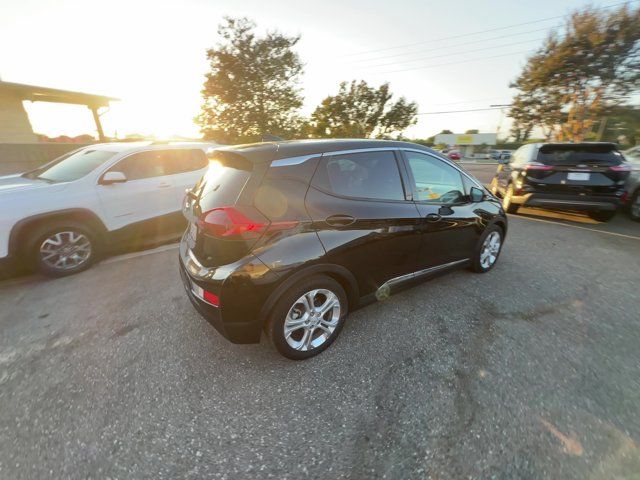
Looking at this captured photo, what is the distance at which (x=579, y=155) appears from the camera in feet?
18.1

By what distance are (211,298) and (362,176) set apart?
1.56 m

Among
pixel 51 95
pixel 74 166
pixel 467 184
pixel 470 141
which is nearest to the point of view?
pixel 467 184

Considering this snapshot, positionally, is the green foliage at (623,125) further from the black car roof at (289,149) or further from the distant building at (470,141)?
the distant building at (470,141)

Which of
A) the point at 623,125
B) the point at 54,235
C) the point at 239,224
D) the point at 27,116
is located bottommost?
the point at 54,235

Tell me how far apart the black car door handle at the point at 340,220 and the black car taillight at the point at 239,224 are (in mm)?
395

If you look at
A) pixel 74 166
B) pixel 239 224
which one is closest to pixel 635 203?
pixel 239 224

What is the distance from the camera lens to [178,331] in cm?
265

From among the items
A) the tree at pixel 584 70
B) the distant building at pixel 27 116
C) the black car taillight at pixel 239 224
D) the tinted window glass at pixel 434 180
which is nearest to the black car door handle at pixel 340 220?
the black car taillight at pixel 239 224

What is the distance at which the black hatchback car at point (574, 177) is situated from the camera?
533 centimetres

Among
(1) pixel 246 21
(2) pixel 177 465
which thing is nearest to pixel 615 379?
(2) pixel 177 465

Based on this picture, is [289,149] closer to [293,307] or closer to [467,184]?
[293,307]

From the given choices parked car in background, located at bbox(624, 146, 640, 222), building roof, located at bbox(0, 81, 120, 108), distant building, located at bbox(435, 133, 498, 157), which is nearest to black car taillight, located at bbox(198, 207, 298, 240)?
parked car in background, located at bbox(624, 146, 640, 222)

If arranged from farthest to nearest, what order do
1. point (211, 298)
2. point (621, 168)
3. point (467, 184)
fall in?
point (621, 168)
point (467, 184)
point (211, 298)

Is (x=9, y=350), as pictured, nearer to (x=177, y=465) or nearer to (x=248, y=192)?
(x=177, y=465)
